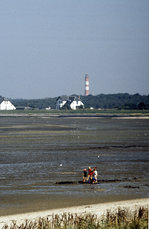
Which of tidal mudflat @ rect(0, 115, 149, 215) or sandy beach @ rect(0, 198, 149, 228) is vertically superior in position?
tidal mudflat @ rect(0, 115, 149, 215)

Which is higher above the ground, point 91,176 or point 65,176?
point 91,176

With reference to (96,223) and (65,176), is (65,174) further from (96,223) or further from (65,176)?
(96,223)

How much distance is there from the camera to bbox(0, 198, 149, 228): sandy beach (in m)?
19.5

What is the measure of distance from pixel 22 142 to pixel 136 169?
69.1ft

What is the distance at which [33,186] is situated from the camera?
2612cm

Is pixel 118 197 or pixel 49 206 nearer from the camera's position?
pixel 49 206

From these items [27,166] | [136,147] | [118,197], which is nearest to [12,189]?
[118,197]

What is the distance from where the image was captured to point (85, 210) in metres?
20.8

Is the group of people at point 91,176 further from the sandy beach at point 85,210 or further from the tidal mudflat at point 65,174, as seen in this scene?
the sandy beach at point 85,210

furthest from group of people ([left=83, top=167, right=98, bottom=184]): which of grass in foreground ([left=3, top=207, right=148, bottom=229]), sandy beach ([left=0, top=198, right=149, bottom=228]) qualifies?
grass in foreground ([left=3, top=207, right=148, bottom=229])

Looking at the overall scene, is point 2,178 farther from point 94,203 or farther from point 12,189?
point 94,203

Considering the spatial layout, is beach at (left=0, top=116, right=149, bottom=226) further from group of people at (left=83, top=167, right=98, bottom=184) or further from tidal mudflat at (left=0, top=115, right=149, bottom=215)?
group of people at (left=83, top=167, right=98, bottom=184)

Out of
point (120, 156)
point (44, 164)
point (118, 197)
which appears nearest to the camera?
point (118, 197)

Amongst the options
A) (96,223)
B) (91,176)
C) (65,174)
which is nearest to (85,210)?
(96,223)
